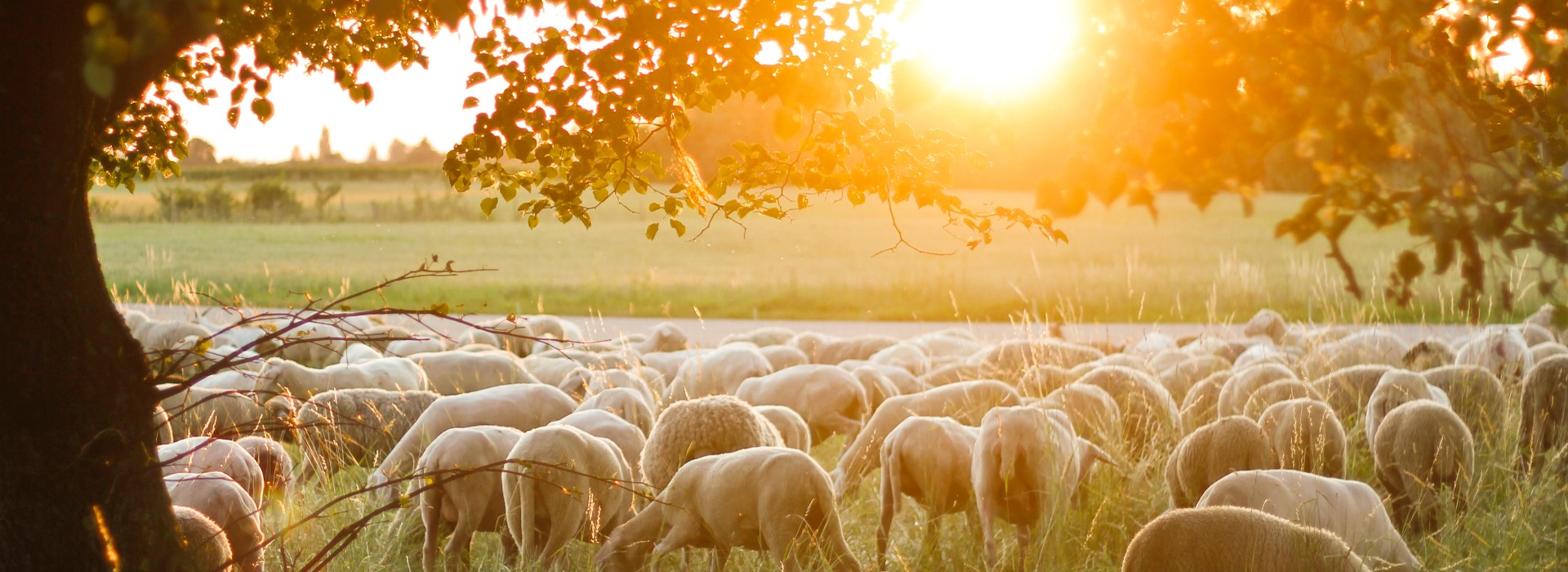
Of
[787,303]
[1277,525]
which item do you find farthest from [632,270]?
[1277,525]

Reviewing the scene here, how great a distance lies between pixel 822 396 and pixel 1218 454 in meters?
2.68

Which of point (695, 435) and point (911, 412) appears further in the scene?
point (911, 412)

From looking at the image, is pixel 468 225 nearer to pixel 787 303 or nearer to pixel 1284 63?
pixel 787 303

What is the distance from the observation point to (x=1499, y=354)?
7926mm

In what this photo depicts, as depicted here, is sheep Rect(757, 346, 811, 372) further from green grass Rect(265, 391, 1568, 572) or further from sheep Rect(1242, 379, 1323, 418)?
sheep Rect(1242, 379, 1323, 418)

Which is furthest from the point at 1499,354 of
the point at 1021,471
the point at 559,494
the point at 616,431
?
the point at 559,494

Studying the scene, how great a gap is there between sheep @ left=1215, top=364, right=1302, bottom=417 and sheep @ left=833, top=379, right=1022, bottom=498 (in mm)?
1175

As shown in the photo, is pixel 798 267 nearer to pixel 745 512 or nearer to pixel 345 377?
pixel 345 377

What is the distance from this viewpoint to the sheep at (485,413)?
18.3 ft

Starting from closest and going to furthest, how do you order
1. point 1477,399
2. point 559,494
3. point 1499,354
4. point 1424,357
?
point 559,494
point 1477,399
point 1499,354
point 1424,357

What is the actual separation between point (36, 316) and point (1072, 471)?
3942 mm

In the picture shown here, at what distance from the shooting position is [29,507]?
2605mm

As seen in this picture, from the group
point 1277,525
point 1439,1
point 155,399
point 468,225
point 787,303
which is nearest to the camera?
point 1439,1

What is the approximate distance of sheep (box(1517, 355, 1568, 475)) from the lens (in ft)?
20.9
